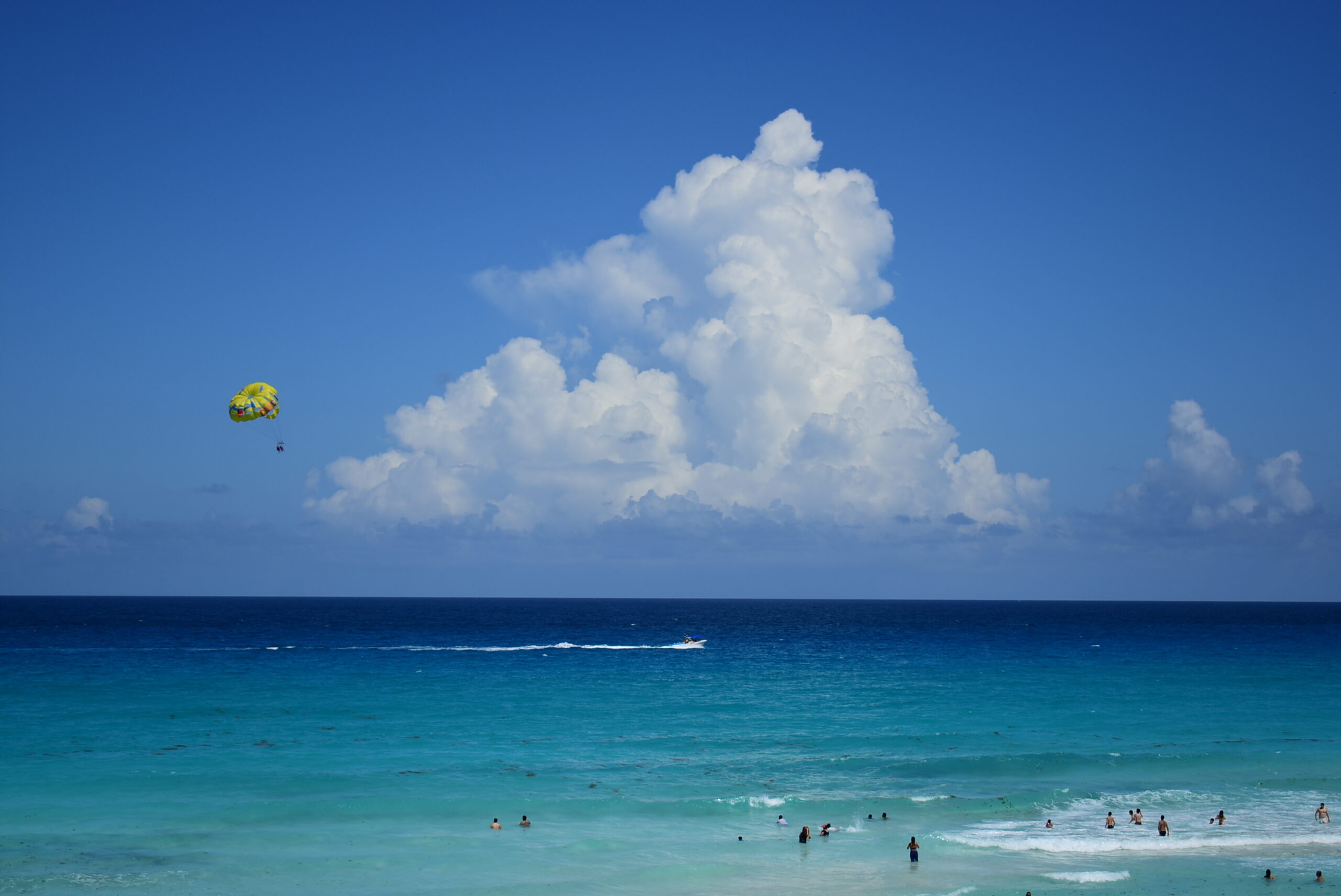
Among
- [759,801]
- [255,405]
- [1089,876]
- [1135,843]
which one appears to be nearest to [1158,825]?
[1135,843]

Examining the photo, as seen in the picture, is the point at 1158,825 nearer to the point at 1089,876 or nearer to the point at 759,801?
the point at 1089,876

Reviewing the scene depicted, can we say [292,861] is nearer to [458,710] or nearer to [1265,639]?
[458,710]

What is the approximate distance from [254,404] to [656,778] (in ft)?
101

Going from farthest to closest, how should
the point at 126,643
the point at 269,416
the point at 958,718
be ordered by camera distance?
the point at 126,643 → the point at 958,718 → the point at 269,416

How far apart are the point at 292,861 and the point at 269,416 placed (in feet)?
93.5

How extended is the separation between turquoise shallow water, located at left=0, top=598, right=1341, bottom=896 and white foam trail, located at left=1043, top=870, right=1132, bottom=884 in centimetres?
13

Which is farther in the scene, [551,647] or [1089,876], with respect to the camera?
[551,647]

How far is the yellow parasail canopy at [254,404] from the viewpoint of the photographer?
5344 centimetres

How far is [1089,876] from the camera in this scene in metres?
31.8

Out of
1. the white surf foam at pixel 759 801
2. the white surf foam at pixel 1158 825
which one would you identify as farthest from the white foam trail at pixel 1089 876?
the white surf foam at pixel 759 801

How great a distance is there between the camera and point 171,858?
3353 cm

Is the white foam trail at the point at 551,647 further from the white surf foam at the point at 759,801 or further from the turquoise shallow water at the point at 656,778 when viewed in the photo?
the white surf foam at the point at 759,801

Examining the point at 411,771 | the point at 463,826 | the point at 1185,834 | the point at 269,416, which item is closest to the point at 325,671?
the point at 269,416

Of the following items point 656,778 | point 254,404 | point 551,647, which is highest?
point 254,404
